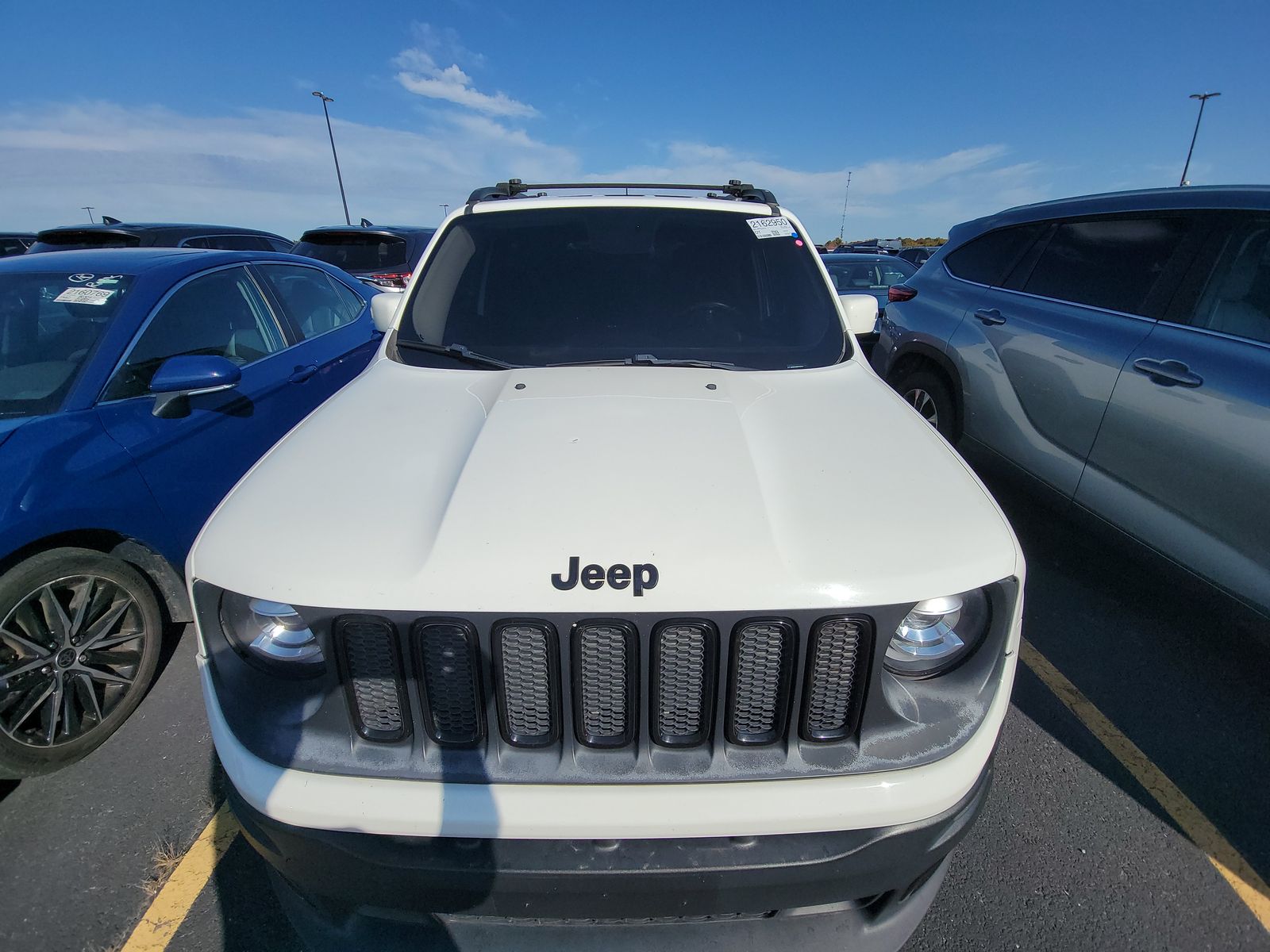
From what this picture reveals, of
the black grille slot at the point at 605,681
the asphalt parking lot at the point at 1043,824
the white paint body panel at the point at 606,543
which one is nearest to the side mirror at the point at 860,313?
the white paint body panel at the point at 606,543

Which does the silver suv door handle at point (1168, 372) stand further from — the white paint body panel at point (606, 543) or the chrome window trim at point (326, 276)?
the chrome window trim at point (326, 276)

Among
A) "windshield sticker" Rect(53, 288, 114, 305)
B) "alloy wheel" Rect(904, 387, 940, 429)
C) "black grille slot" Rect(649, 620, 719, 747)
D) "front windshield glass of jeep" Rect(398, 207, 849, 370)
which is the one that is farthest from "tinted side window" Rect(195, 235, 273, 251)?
"black grille slot" Rect(649, 620, 719, 747)

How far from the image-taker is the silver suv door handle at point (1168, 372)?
276 cm

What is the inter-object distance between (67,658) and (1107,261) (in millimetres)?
5013

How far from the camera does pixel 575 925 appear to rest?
1.37m

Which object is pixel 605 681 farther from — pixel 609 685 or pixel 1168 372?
pixel 1168 372

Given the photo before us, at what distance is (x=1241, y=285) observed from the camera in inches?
112

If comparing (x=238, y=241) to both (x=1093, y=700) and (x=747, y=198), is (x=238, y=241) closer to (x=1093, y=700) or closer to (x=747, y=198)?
(x=747, y=198)

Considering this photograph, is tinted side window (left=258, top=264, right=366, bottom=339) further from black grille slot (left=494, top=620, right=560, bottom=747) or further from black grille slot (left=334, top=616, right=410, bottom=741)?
black grille slot (left=494, top=620, right=560, bottom=747)

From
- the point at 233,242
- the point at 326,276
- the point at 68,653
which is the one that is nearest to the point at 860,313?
the point at 68,653

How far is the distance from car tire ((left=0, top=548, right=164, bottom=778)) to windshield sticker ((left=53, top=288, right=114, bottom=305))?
1.24 m

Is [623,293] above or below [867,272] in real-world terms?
above

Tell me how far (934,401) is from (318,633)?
4.35m

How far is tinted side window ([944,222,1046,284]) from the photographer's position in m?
4.17
